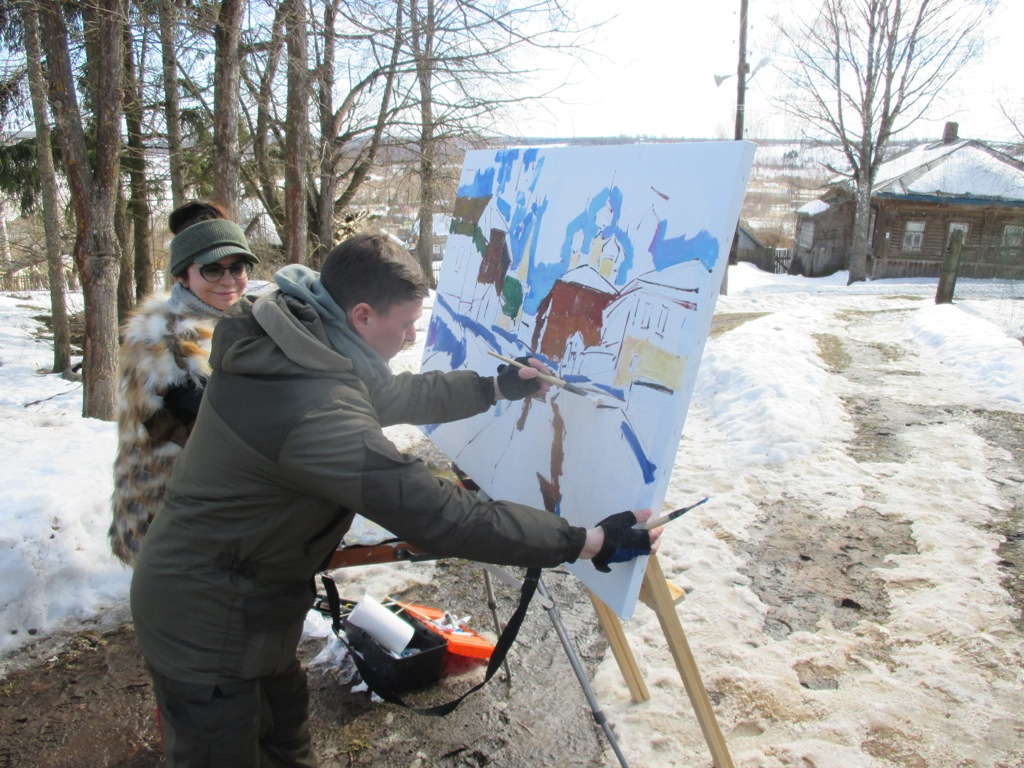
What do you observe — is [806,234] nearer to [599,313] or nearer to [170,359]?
[599,313]

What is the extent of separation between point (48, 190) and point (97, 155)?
4.25 meters

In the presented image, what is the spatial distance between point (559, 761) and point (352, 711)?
30.3 inches

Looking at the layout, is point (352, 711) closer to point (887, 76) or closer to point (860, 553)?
point (860, 553)

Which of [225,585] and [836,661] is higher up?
[225,585]

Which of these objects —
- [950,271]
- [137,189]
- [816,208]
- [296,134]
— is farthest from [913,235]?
[137,189]

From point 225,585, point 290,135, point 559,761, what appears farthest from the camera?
point 290,135

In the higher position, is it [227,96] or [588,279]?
[227,96]

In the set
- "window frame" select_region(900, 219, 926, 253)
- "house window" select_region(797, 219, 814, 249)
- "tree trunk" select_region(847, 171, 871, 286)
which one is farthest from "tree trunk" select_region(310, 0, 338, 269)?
"house window" select_region(797, 219, 814, 249)

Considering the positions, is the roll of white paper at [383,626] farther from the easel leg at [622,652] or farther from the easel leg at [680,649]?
the easel leg at [680,649]

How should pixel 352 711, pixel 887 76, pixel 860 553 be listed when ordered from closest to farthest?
pixel 352 711
pixel 860 553
pixel 887 76

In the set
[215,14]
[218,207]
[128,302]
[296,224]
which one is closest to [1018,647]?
[218,207]

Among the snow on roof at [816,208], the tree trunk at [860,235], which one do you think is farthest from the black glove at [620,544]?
the snow on roof at [816,208]

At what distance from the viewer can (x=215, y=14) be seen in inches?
209

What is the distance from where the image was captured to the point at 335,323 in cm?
147
